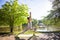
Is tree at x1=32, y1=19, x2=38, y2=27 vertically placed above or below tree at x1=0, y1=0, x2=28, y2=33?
below

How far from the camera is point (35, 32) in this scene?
2.82 m

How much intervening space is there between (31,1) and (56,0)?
531 millimetres

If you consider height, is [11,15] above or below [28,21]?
above

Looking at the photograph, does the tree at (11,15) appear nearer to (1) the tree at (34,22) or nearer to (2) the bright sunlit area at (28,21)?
(2) the bright sunlit area at (28,21)

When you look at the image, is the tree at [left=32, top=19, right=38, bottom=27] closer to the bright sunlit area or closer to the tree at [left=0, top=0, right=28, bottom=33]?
the bright sunlit area

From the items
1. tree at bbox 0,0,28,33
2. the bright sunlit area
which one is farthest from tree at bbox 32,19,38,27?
tree at bbox 0,0,28,33

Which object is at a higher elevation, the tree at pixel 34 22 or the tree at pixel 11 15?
the tree at pixel 11 15

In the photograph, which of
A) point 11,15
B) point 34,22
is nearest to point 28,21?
point 34,22

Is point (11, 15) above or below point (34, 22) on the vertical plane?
above

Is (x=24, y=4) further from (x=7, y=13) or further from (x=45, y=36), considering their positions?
(x=45, y=36)

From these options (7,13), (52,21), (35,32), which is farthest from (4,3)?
(52,21)

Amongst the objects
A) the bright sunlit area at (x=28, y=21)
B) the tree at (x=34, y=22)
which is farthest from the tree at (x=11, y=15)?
the tree at (x=34, y=22)

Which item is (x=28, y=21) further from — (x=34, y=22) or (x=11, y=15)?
(x=11, y=15)

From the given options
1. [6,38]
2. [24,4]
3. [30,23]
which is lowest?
[6,38]
